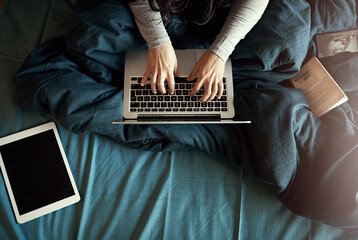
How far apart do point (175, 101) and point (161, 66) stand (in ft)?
0.37

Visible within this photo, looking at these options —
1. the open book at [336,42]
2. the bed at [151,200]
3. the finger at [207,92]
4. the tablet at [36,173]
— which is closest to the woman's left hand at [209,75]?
the finger at [207,92]

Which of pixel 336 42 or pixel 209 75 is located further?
pixel 336 42

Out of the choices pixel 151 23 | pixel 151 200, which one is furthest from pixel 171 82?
pixel 151 200

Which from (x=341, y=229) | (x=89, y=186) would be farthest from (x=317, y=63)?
(x=89, y=186)

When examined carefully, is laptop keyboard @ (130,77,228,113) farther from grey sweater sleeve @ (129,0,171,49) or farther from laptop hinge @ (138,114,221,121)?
grey sweater sleeve @ (129,0,171,49)

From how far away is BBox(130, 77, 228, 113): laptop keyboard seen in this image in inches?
30.5

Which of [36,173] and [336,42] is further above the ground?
[336,42]

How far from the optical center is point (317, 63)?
0.84 metres

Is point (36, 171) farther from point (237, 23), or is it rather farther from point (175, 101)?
point (237, 23)

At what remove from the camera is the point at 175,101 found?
0.78 m

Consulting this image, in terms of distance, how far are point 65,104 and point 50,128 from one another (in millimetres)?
144

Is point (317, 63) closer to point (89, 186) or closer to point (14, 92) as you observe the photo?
point (89, 186)

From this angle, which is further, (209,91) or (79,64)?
(79,64)

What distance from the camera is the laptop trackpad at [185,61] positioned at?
81 centimetres
